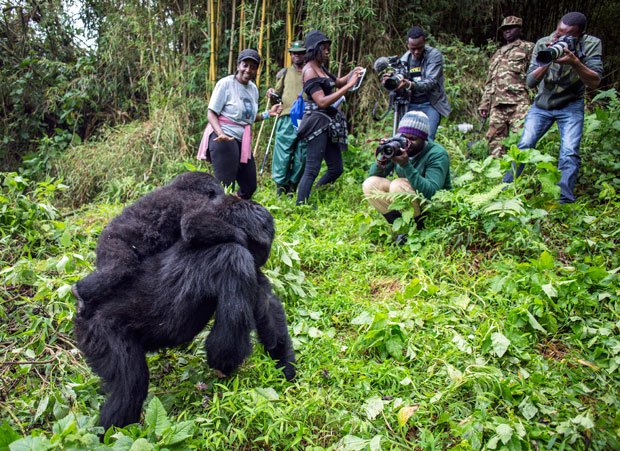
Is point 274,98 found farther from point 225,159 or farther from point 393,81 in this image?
point 393,81

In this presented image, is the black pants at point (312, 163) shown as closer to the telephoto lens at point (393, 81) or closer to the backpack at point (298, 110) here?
the backpack at point (298, 110)

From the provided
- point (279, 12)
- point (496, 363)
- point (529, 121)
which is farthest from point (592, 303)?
point (279, 12)

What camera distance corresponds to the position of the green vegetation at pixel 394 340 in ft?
7.29

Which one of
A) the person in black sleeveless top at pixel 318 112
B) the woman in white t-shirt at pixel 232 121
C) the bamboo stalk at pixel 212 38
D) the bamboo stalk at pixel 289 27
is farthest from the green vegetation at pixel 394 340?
the bamboo stalk at pixel 212 38

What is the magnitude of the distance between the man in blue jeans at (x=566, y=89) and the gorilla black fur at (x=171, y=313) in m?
2.98

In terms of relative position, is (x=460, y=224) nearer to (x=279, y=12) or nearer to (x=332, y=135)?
(x=332, y=135)

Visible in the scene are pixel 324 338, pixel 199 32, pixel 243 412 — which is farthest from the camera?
pixel 199 32

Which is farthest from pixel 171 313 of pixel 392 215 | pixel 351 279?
pixel 392 215

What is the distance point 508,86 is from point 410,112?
226 centimetres

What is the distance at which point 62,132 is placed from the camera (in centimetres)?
750

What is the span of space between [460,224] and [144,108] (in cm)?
598

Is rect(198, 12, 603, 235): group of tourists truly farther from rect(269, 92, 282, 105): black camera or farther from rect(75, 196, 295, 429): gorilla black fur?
rect(75, 196, 295, 429): gorilla black fur

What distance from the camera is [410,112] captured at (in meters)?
4.06

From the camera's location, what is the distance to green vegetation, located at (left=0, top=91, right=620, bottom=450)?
7.29 feet
